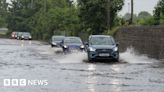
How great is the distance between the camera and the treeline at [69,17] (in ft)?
175

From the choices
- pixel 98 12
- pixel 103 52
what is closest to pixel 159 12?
pixel 98 12

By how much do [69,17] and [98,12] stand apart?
22291 millimetres

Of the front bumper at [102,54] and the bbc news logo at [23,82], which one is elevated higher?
the bbc news logo at [23,82]

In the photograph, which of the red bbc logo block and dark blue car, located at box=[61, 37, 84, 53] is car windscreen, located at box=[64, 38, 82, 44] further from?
the red bbc logo block

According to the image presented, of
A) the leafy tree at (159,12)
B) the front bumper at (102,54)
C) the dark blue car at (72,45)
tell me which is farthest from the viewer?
the leafy tree at (159,12)

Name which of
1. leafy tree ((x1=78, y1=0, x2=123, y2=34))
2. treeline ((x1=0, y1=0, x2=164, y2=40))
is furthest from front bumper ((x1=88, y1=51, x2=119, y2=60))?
leafy tree ((x1=78, y1=0, x2=123, y2=34))

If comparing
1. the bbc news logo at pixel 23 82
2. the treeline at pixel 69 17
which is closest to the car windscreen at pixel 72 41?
the treeline at pixel 69 17

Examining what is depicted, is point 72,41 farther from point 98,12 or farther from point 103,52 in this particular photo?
point 98,12

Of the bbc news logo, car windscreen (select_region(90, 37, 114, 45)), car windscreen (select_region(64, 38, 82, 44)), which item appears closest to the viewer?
the bbc news logo

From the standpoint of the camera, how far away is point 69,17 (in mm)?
75750

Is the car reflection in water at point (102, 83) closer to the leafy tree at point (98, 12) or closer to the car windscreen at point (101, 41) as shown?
the car windscreen at point (101, 41)

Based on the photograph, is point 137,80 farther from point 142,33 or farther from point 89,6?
point 89,6

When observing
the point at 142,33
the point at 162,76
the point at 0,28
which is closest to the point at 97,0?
the point at 142,33

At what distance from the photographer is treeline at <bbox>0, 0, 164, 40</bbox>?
2098 inches
